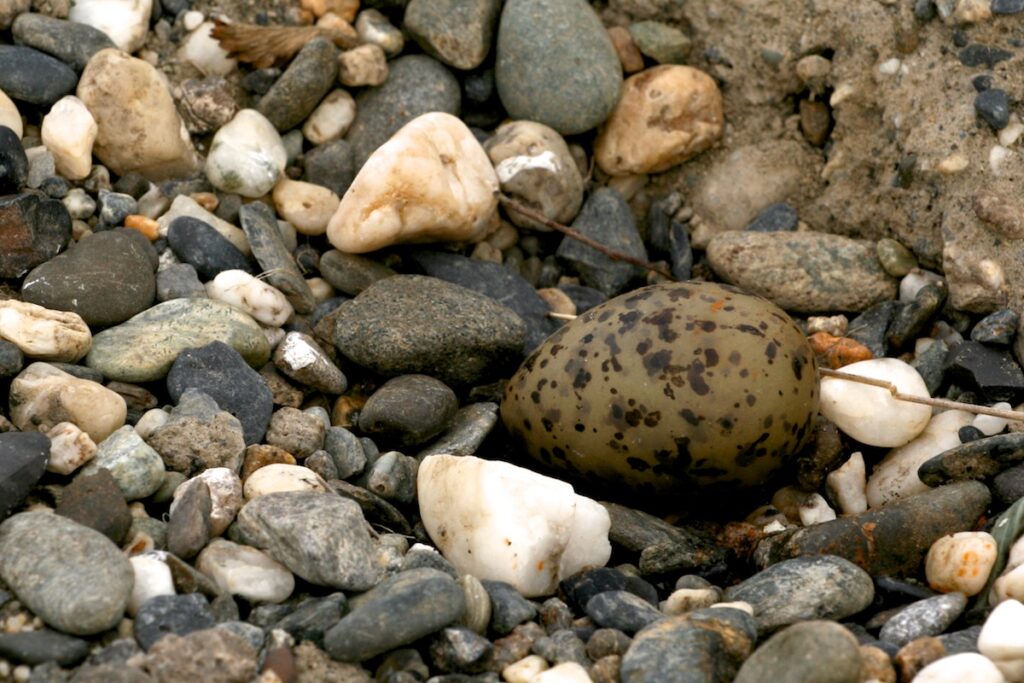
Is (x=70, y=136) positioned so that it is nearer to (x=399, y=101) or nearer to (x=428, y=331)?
(x=399, y=101)

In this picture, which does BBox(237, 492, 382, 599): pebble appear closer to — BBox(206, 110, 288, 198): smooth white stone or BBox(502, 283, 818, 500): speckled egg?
BBox(502, 283, 818, 500): speckled egg

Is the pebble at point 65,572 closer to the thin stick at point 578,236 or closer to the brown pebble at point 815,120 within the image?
the thin stick at point 578,236

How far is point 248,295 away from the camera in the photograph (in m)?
4.12

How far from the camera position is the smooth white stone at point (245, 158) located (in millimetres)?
4457

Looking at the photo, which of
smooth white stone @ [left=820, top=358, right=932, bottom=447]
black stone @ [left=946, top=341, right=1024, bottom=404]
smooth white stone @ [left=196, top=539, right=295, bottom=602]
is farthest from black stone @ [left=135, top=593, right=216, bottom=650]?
black stone @ [left=946, top=341, right=1024, bottom=404]

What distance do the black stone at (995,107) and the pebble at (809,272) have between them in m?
0.61

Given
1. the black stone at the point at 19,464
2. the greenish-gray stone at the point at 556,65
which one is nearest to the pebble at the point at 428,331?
the greenish-gray stone at the point at 556,65

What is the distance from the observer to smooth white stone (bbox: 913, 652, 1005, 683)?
9.16ft

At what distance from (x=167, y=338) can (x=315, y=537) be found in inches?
41.8

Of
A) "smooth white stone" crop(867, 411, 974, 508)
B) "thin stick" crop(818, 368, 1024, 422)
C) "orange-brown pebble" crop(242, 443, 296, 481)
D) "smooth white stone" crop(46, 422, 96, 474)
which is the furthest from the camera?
"smooth white stone" crop(867, 411, 974, 508)

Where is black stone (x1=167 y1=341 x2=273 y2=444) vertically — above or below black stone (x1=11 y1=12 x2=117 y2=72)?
below

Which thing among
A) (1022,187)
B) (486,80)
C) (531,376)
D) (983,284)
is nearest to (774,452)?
(531,376)

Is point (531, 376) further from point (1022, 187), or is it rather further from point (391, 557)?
point (1022, 187)

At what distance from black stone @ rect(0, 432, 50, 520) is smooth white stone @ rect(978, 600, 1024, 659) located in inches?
90.5
